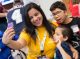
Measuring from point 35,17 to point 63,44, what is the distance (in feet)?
1.24

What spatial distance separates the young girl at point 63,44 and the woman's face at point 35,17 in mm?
243

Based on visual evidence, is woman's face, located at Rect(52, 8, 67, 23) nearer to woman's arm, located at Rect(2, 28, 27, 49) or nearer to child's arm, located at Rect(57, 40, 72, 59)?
child's arm, located at Rect(57, 40, 72, 59)

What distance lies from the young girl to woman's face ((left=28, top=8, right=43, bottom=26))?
0.80 feet

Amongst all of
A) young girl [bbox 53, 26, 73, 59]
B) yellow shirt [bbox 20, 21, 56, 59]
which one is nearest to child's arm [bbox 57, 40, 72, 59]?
young girl [bbox 53, 26, 73, 59]

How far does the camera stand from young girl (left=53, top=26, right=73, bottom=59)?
212cm

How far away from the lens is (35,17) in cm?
230

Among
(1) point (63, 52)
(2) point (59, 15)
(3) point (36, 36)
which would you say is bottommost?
(1) point (63, 52)

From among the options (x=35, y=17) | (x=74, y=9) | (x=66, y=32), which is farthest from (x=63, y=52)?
(x=74, y=9)

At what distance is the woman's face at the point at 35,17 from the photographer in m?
2.30

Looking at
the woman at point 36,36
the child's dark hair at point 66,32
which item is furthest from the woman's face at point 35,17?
the child's dark hair at point 66,32

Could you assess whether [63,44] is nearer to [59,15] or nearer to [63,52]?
[63,52]

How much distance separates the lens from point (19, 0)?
4.17 metres

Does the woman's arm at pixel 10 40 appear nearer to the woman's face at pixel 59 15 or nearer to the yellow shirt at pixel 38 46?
the yellow shirt at pixel 38 46

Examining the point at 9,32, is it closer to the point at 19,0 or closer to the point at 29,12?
the point at 29,12
